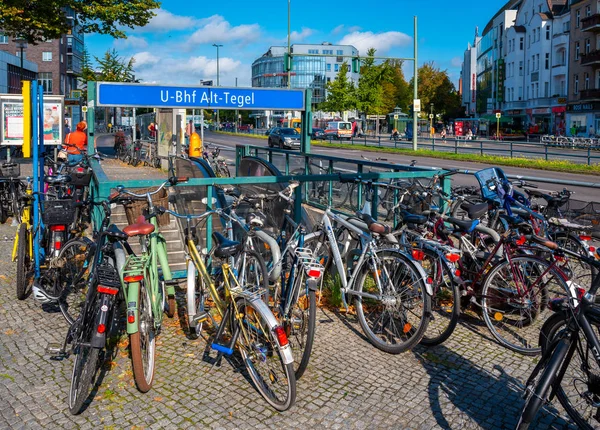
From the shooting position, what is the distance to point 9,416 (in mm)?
4102

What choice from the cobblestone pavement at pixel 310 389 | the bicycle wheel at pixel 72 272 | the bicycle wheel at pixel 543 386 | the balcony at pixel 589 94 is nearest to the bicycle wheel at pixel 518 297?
the cobblestone pavement at pixel 310 389

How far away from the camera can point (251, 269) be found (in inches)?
209

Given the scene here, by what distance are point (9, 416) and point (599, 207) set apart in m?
7.62

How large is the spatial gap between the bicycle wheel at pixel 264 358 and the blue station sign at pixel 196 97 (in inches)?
184

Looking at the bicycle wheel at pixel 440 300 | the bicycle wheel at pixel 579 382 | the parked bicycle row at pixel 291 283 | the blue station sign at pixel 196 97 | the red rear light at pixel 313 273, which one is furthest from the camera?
the blue station sign at pixel 196 97

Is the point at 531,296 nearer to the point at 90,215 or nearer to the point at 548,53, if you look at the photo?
the point at 90,215

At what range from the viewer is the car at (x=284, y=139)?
150 feet

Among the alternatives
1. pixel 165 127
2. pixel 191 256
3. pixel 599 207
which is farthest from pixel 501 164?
pixel 191 256

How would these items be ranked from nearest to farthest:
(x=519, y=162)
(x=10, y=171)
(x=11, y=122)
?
1. (x=10, y=171)
2. (x=11, y=122)
3. (x=519, y=162)

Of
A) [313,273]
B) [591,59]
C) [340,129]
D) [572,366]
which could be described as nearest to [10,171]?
[313,273]

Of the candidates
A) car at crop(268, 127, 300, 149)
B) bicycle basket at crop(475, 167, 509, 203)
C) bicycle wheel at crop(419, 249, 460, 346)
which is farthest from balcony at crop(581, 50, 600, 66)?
bicycle wheel at crop(419, 249, 460, 346)

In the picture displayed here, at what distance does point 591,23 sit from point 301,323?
61.6 metres

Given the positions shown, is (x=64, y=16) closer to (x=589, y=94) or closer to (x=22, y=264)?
(x=22, y=264)

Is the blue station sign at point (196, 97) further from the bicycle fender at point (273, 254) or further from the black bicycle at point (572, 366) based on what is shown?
the black bicycle at point (572, 366)
